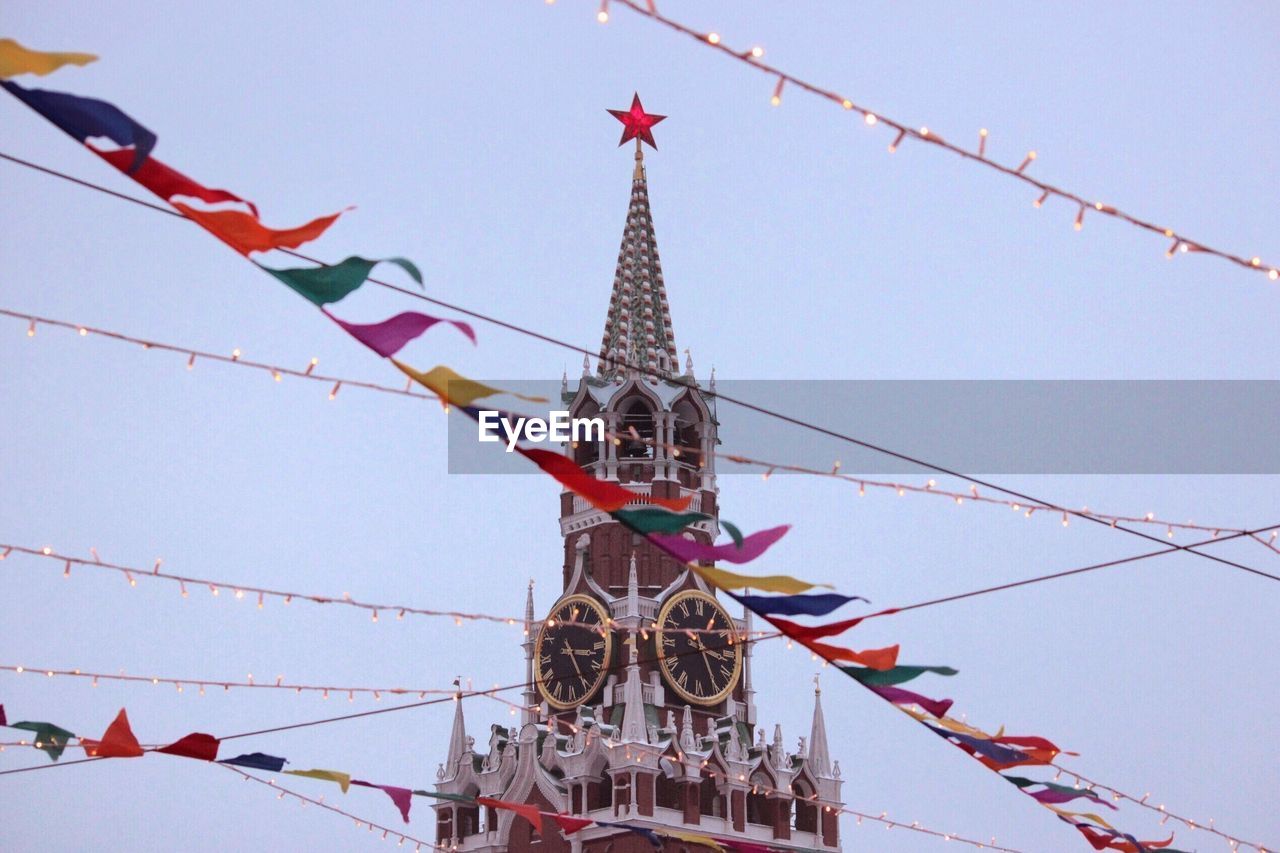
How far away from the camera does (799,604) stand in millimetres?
13820

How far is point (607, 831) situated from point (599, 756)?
1.90m

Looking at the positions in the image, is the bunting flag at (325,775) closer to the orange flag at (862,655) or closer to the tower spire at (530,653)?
the orange flag at (862,655)

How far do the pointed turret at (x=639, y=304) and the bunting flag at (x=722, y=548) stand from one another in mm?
40517

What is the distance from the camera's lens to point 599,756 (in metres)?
49.7

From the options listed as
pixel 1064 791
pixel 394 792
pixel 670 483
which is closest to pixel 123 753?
pixel 394 792

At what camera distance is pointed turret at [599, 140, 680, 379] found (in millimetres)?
54719

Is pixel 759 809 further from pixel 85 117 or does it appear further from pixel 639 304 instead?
pixel 85 117

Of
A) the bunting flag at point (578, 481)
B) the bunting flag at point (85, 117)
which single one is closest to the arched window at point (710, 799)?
the bunting flag at point (578, 481)

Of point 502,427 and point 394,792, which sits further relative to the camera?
point 394,792

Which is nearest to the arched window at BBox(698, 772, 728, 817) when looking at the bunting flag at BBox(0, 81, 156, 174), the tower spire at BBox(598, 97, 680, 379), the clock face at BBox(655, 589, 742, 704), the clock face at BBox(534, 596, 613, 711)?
the clock face at BBox(655, 589, 742, 704)

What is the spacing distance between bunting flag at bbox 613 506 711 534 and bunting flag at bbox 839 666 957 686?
8.13ft

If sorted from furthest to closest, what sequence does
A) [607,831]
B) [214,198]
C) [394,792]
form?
[607,831], [394,792], [214,198]

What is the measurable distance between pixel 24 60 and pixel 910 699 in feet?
28.5

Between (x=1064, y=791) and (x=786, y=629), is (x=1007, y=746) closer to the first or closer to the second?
(x=1064, y=791)
